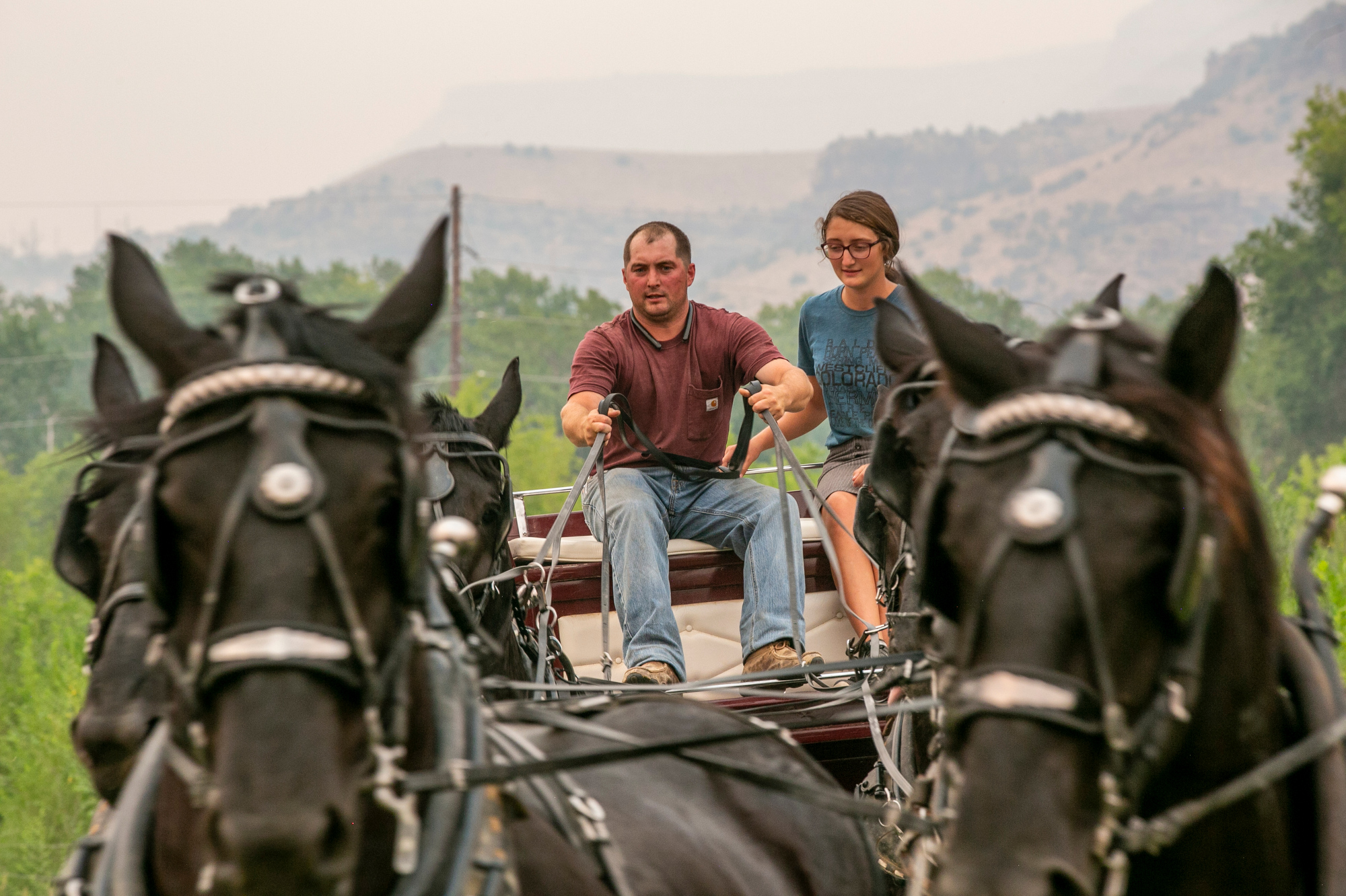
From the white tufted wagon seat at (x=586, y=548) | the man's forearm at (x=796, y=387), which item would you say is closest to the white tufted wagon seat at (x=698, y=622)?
the white tufted wagon seat at (x=586, y=548)

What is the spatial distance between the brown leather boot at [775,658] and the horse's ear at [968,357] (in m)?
2.59

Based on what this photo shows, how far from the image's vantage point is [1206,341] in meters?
2.25

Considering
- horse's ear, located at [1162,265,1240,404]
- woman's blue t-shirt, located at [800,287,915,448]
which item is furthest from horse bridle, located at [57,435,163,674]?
woman's blue t-shirt, located at [800,287,915,448]

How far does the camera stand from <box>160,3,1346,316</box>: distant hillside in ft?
361

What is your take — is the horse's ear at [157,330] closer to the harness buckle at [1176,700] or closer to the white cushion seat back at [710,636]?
the harness buckle at [1176,700]

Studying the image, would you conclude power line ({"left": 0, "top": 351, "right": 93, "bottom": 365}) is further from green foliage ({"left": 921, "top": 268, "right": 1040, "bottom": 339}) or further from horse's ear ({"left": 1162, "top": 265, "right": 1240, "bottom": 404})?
horse's ear ({"left": 1162, "top": 265, "right": 1240, "bottom": 404})

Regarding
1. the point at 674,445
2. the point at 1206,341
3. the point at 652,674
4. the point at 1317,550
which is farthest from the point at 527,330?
the point at 1206,341

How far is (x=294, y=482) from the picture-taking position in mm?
1972

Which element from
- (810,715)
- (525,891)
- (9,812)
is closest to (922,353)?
(810,715)

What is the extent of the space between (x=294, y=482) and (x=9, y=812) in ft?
46.5

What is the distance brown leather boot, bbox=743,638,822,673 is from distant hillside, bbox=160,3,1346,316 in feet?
292

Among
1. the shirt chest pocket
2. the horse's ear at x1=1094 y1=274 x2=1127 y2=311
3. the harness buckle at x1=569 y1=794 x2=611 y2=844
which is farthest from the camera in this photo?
the shirt chest pocket

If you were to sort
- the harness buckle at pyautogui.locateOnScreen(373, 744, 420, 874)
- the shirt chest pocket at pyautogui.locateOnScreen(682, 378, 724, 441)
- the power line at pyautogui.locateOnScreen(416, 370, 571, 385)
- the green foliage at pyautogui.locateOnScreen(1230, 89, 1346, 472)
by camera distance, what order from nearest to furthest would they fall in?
the harness buckle at pyautogui.locateOnScreen(373, 744, 420, 874), the shirt chest pocket at pyautogui.locateOnScreen(682, 378, 724, 441), the power line at pyautogui.locateOnScreen(416, 370, 571, 385), the green foliage at pyautogui.locateOnScreen(1230, 89, 1346, 472)

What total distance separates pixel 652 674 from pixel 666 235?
1.63 meters
